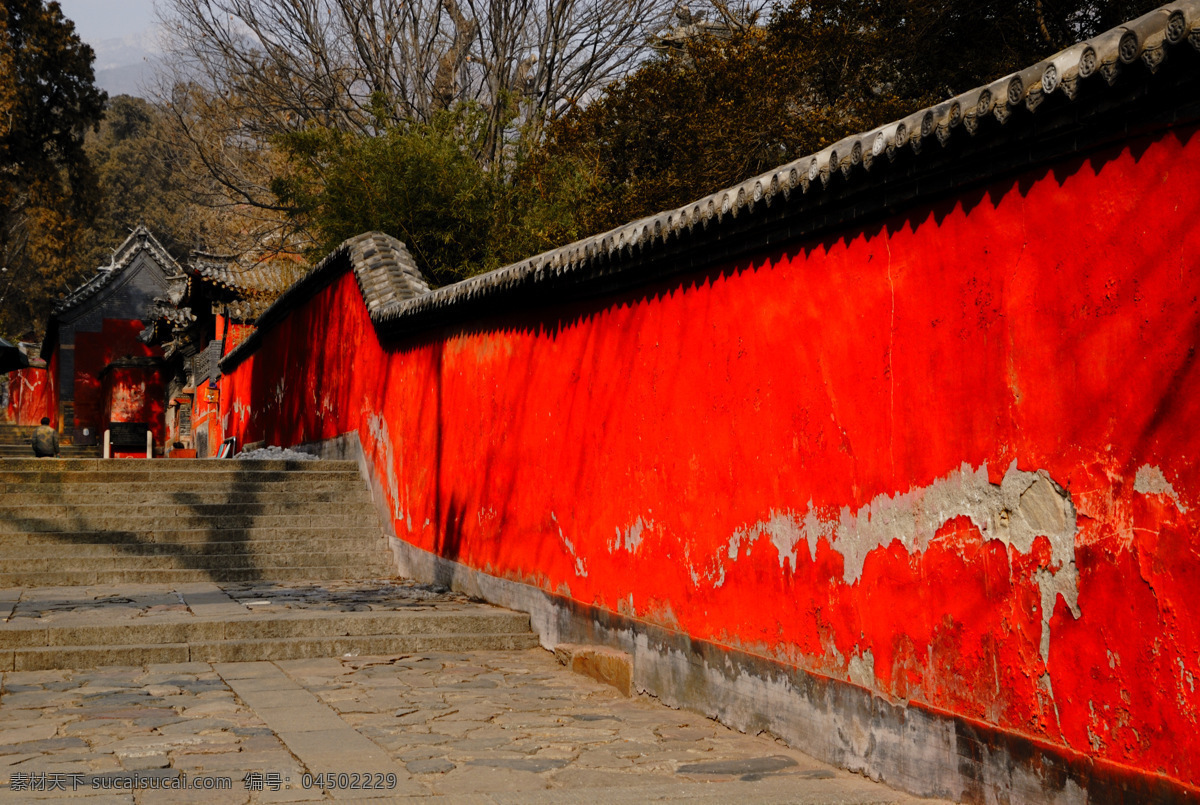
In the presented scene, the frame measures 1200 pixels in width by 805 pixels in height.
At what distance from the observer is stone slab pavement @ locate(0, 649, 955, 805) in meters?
4.15

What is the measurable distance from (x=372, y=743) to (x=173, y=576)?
566cm

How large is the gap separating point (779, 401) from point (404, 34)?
18813mm

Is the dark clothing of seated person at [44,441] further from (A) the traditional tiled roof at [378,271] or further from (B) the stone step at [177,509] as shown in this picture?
(B) the stone step at [177,509]

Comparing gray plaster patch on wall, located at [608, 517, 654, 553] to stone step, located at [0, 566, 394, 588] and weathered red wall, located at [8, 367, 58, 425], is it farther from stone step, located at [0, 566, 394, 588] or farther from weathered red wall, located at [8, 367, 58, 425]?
weathered red wall, located at [8, 367, 58, 425]

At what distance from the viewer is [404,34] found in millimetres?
21797

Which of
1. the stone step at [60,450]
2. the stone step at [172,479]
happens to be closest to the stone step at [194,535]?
the stone step at [172,479]

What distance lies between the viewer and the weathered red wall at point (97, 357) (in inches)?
1388

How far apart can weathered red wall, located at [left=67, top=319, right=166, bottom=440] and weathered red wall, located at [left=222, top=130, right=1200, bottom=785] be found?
31.7 metres

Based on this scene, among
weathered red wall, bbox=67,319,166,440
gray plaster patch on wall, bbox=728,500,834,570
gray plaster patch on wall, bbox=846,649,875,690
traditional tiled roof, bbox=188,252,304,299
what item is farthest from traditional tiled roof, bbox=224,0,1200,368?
weathered red wall, bbox=67,319,166,440

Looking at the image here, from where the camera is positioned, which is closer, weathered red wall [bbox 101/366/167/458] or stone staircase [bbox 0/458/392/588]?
stone staircase [bbox 0/458/392/588]

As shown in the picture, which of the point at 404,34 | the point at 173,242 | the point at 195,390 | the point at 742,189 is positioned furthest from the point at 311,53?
the point at 173,242

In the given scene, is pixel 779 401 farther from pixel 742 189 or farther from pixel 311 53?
pixel 311 53

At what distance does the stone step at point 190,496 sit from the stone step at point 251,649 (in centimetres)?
403

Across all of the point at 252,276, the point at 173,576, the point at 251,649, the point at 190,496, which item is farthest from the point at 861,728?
the point at 252,276
